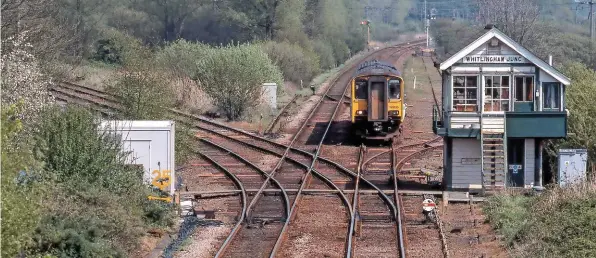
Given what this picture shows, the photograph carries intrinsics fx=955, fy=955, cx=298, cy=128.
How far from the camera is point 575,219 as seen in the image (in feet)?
51.5

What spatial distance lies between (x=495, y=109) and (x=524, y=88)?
85 cm

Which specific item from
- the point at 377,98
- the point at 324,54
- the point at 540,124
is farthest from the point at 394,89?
the point at 324,54

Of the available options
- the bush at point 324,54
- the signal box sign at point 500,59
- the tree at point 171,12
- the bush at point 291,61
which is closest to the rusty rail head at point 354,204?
the signal box sign at point 500,59

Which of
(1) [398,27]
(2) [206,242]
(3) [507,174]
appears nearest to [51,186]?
(2) [206,242]

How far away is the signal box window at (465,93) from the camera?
74.1 feet

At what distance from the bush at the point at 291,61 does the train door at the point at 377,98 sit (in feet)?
66.0

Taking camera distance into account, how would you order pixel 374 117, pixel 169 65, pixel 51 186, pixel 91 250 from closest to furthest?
pixel 91 250 < pixel 51 186 < pixel 374 117 < pixel 169 65

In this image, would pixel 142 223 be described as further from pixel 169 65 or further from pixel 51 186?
pixel 169 65

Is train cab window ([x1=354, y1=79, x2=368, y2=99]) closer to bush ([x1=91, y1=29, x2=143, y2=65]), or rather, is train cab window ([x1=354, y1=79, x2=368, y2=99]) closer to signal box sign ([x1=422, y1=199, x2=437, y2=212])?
signal box sign ([x1=422, y1=199, x2=437, y2=212])

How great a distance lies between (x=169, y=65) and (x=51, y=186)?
91.5 feet

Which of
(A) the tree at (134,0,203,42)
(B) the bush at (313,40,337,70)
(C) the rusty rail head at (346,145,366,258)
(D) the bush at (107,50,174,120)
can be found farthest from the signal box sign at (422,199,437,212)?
(A) the tree at (134,0,203,42)

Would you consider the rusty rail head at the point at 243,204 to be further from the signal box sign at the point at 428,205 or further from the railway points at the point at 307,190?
the signal box sign at the point at 428,205

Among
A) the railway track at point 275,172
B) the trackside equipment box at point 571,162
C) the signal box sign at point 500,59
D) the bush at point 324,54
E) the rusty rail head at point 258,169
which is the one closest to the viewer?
the railway track at point 275,172

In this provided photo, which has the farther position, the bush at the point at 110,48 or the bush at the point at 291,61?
the bush at the point at 110,48
